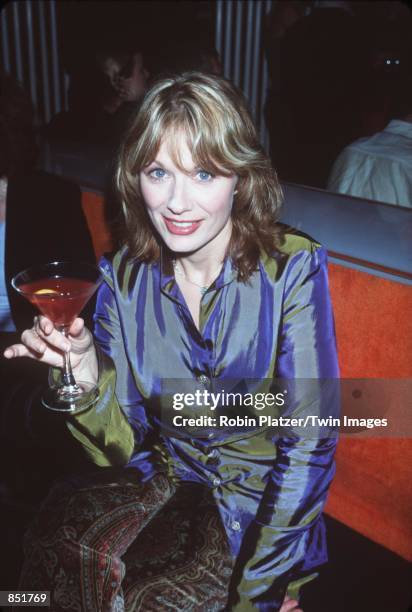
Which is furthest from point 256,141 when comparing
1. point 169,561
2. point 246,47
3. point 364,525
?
point 246,47

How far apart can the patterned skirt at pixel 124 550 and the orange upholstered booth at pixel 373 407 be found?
2.17 ft

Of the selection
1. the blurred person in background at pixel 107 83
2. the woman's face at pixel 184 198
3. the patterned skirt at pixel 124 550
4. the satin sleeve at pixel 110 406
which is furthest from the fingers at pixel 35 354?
the blurred person in background at pixel 107 83

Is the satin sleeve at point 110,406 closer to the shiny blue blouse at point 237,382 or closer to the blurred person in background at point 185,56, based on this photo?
the shiny blue blouse at point 237,382

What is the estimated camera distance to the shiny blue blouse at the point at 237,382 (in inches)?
57.8

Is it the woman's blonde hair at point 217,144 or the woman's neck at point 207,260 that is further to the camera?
the woman's neck at point 207,260

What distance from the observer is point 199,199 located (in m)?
1.43

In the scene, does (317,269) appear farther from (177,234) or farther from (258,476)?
(258,476)

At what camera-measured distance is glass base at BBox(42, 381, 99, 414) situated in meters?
1.51

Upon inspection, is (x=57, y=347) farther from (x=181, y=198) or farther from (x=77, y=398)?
(x=181, y=198)

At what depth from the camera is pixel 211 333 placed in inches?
60.5

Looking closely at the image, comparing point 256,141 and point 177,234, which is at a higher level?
point 256,141

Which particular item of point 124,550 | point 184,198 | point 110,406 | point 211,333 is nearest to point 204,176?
point 184,198

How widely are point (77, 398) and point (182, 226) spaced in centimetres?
51

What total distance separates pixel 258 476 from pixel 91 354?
54 centimetres
